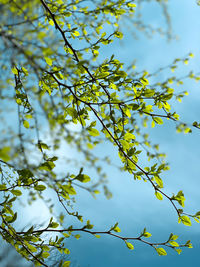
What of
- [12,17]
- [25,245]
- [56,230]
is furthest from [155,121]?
[25,245]

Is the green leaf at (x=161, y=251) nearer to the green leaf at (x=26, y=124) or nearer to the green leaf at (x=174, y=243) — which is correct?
the green leaf at (x=174, y=243)

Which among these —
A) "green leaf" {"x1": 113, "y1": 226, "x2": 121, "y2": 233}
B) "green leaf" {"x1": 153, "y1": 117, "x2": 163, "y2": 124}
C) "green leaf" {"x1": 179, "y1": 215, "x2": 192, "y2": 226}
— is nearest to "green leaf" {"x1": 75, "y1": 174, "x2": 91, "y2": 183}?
"green leaf" {"x1": 113, "y1": 226, "x2": 121, "y2": 233}

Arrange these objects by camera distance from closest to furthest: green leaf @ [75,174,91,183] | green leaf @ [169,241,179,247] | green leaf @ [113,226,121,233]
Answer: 1. green leaf @ [75,174,91,183]
2. green leaf @ [113,226,121,233]
3. green leaf @ [169,241,179,247]

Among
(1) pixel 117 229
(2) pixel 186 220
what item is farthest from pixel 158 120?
(1) pixel 117 229

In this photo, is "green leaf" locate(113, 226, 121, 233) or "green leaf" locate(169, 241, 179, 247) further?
"green leaf" locate(169, 241, 179, 247)

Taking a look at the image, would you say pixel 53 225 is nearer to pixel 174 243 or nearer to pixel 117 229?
pixel 117 229

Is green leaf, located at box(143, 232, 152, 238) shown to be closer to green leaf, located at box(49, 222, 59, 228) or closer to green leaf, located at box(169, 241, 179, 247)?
green leaf, located at box(169, 241, 179, 247)

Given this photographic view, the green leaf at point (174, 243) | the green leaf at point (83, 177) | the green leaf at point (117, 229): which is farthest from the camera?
the green leaf at point (174, 243)

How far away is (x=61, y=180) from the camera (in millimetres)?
1393

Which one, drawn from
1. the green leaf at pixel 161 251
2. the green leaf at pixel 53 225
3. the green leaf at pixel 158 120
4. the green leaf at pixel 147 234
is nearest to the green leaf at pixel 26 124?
the green leaf at pixel 53 225

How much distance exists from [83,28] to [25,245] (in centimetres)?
298

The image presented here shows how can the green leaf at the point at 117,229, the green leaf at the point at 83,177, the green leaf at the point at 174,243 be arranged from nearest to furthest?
the green leaf at the point at 83,177
the green leaf at the point at 117,229
the green leaf at the point at 174,243

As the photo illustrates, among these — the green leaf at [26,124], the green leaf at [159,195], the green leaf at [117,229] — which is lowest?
the green leaf at [117,229]

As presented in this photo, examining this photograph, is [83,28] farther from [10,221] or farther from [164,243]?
[164,243]
